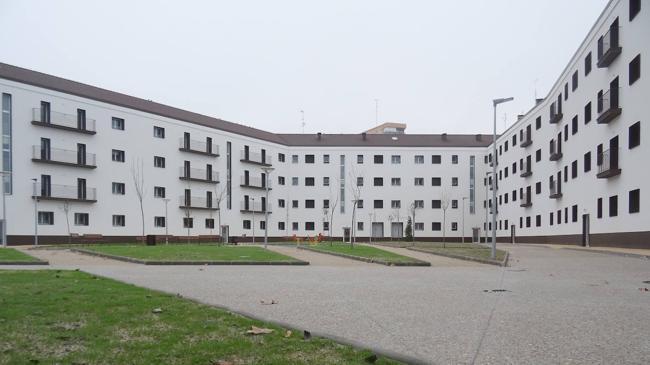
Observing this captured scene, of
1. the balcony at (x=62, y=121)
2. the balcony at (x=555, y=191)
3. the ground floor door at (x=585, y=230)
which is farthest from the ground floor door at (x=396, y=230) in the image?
the balcony at (x=62, y=121)

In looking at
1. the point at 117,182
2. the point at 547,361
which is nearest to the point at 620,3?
the point at 547,361

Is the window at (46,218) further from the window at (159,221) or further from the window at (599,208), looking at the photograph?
the window at (599,208)

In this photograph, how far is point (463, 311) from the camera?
27.5 feet

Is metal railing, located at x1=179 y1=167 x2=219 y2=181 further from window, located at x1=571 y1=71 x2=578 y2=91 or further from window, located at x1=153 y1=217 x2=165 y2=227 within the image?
window, located at x1=571 y1=71 x2=578 y2=91

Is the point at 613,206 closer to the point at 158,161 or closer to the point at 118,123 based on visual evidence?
the point at 158,161

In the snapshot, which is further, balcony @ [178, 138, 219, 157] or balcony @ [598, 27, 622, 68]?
balcony @ [178, 138, 219, 157]

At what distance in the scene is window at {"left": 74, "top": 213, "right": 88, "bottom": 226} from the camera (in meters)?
48.7

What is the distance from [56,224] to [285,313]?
1735 inches

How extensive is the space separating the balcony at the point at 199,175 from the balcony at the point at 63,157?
10875 mm

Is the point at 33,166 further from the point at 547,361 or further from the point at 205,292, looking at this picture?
the point at 547,361

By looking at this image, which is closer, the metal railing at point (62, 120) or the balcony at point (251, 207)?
the metal railing at point (62, 120)

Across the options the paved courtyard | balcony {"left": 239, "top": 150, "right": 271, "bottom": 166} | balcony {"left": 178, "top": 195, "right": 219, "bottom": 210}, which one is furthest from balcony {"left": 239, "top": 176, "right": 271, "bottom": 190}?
the paved courtyard

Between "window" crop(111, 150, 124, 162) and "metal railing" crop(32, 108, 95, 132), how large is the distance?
335 centimetres

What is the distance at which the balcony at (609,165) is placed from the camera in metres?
33.5
